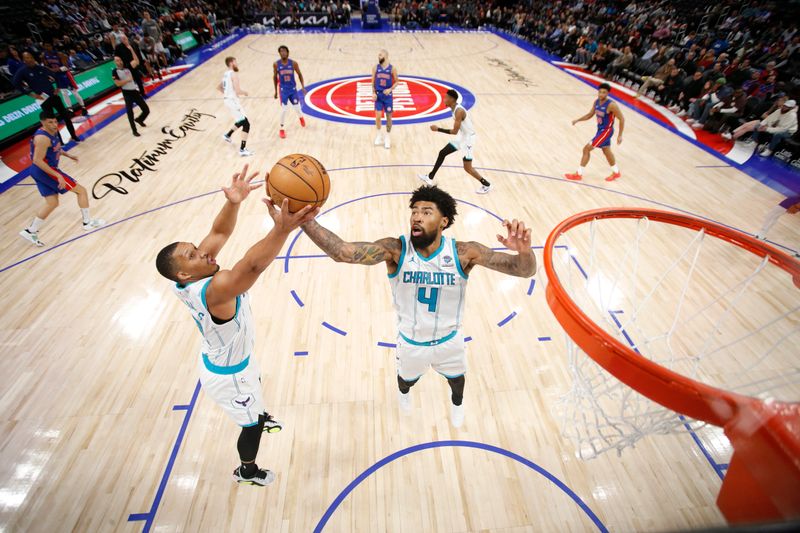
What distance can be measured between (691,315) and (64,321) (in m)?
7.12

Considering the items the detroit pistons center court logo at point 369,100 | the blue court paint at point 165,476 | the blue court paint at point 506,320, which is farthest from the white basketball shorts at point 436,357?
the detroit pistons center court logo at point 369,100

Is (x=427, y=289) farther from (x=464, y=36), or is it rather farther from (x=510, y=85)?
(x=464, y=36)

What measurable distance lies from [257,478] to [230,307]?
147 centimetres

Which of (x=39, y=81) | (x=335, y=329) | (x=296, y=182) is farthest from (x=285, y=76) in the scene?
(x=296, y=182)

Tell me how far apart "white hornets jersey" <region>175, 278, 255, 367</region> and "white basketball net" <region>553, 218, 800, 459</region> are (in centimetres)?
232

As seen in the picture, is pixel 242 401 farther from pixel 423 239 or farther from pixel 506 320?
pixel 506 320

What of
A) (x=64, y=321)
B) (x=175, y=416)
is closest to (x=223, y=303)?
(x=175, y=416)

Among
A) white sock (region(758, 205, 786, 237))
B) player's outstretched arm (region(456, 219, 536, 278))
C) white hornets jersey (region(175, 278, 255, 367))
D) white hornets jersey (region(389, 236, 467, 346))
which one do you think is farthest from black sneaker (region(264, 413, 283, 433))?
white sock (region(758, 205, 786, 237))

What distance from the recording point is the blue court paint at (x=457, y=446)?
2.80 m

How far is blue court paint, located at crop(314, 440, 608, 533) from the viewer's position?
2799mm

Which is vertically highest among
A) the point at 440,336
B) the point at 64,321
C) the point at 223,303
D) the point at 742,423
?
the point at 742,423

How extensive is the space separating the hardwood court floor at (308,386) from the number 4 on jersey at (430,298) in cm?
124

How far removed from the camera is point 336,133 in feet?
30.3

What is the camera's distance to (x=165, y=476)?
303cm
